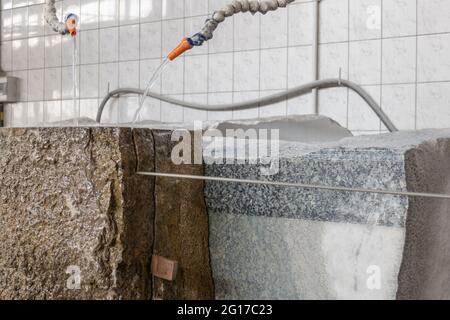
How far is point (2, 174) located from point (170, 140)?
35 centimetres

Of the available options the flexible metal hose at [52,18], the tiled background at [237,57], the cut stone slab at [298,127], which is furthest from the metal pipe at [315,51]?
the flexible metal hose at [52,18]

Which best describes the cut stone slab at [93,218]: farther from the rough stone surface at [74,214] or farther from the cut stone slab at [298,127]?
the cut stone slab at [298,127]

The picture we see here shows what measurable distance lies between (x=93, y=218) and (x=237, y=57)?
5.38 feet

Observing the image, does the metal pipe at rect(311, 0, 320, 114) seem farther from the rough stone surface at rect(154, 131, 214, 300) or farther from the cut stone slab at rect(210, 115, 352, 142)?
the rough stone surface at rect(154, 131, 214, 300)

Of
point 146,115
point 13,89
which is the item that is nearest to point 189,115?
point 146,115

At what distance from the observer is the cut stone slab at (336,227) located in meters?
0.77

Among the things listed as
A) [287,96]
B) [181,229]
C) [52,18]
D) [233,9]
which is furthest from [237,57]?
[181,229]

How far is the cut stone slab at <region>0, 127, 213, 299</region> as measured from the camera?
2.76ft

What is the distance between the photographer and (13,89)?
315 centimetres

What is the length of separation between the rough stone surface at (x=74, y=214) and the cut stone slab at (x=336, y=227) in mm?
160

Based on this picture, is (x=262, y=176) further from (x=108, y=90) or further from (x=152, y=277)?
(x=108, y=90)

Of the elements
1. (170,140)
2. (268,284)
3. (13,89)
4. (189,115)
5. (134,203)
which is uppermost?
(13,89)

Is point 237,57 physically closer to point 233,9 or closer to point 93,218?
point 233,9

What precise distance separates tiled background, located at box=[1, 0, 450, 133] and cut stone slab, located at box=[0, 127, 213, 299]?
136 cm
